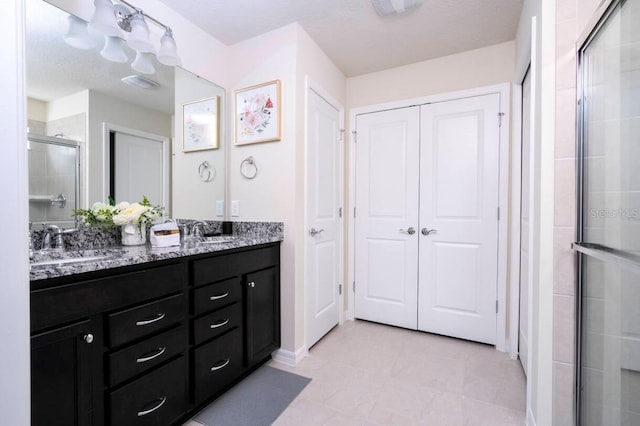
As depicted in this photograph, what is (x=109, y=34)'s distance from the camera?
4.83ft

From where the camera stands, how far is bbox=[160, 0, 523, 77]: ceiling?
1.77 m

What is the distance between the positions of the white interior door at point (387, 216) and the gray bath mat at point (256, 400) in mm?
1114

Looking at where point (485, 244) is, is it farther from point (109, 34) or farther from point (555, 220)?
point (109, 34)

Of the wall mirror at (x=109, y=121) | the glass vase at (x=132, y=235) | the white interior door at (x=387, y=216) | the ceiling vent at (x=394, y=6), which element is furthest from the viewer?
the white interior door at (x=387, y=216)

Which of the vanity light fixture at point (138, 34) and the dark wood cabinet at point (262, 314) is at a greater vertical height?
the vanity light fixture at point (138, 34)

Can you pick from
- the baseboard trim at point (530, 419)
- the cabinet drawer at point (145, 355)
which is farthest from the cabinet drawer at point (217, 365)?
the baseboard trim at point (530, 419)

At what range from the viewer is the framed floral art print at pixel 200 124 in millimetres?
2008

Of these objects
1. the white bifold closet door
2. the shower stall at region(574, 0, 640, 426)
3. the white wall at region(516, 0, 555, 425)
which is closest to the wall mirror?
the white bifold closet door

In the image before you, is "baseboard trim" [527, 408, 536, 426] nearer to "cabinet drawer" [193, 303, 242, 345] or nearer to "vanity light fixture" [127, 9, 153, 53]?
"cabinet drawer" [193, 303, 242, 345]

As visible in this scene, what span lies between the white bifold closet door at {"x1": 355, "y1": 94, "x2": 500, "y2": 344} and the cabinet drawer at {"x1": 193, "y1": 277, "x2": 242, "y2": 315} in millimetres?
1397

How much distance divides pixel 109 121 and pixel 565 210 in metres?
2.33

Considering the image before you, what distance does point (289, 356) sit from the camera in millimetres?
1977

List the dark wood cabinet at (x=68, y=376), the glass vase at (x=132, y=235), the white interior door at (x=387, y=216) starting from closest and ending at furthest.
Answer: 1. the dark wood cabinet at (x=68, y=376)
2. the glass vase at (x=132, y=235)
3. the white interior door at (x=387, y=216)

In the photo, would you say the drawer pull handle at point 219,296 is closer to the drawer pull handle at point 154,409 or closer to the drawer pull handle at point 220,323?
the drawer pull handle at point 220,323
